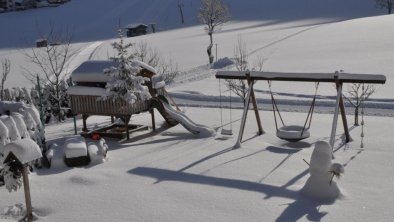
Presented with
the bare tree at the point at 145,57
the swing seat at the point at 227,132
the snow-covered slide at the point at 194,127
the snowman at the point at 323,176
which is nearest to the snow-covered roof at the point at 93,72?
the bare tree at the point at 145,57

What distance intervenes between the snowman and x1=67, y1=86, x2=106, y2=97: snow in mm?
8292

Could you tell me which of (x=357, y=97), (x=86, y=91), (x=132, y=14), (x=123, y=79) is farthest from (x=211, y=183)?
(x=132, y=14)

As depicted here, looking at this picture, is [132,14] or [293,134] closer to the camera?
[293,134]

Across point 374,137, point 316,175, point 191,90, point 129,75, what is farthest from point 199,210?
point 191,90

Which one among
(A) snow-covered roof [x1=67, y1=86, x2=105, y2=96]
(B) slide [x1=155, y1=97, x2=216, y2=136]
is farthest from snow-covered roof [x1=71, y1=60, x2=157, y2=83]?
(B) slide [x1=155, y1=97, x2=216, y2=136]

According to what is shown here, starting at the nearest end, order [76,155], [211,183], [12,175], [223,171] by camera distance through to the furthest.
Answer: [12,175] < [211,183] < [223,171] < [76,155]

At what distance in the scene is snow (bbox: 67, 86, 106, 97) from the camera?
16891 mm

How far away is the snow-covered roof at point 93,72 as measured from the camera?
56.0 ft

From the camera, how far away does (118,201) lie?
36.7 ft

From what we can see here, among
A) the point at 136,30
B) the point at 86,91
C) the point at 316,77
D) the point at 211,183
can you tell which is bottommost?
the point at 211,183

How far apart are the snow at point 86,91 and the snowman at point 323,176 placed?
27.2 ft

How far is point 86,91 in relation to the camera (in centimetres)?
1714

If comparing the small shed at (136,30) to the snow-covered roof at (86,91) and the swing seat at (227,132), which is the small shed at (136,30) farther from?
the swing seat at (227,132)

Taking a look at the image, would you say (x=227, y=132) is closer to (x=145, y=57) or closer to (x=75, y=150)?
(x=75, y=150)
